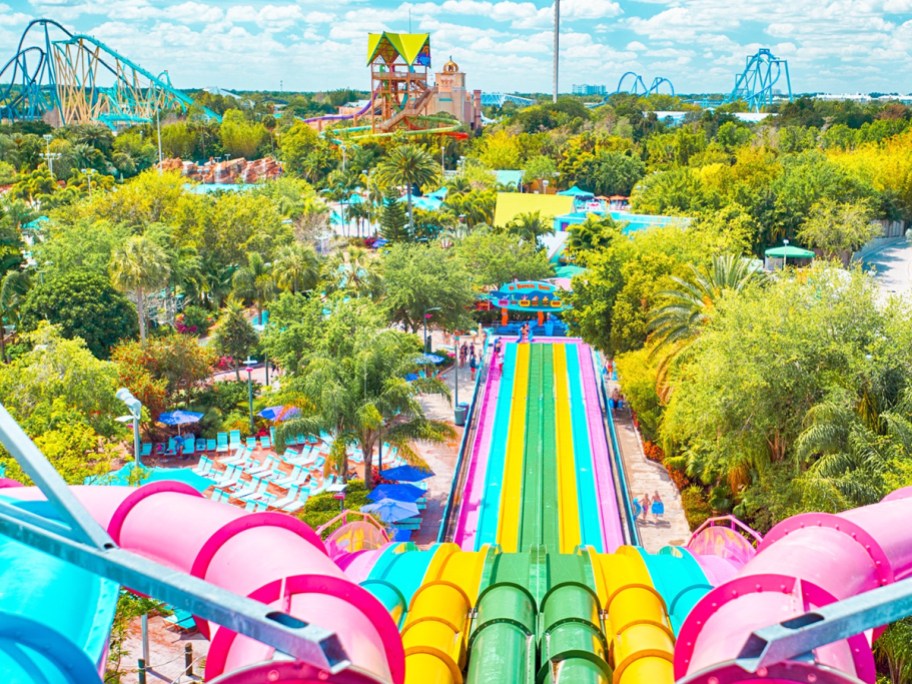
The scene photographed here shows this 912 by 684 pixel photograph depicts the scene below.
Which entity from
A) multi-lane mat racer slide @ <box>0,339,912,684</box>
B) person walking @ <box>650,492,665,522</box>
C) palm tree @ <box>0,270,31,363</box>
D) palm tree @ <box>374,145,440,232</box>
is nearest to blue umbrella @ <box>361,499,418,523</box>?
person walking @ <box>650,492,665,522</box>

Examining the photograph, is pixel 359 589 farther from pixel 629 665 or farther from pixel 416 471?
pixel 416 471

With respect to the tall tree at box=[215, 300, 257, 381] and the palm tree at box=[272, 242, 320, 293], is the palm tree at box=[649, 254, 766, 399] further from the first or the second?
the palm tree at box=[272, 242, 320, 293]

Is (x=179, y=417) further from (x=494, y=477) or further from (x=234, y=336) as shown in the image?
(x=494, y=477)

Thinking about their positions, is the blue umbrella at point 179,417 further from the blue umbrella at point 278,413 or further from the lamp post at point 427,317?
the lamp post at point 427,317

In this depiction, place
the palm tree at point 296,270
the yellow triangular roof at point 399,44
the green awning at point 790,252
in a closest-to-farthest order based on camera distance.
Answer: the palm tree at point 296,270, the green awning at point 790,252, the yellow triangular roof at point 399,44

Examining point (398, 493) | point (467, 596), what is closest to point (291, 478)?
point (398, 493)

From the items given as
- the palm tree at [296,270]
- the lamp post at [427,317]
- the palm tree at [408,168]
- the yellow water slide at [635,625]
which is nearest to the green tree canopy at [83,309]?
the palm tree at [296,270]
